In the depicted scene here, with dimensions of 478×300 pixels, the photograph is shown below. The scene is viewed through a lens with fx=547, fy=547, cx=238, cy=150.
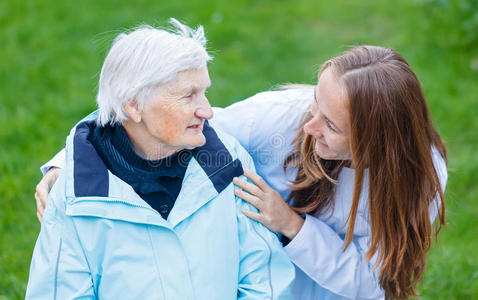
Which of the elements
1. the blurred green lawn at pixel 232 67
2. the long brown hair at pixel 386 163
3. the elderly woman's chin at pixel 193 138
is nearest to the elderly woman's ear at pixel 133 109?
the elderly woman's chin at pixel 193 138

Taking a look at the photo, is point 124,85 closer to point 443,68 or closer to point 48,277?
point 48,277

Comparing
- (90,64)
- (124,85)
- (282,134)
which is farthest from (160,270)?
(90,64)

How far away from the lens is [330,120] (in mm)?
2193

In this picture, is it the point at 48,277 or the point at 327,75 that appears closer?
the point at 48,277

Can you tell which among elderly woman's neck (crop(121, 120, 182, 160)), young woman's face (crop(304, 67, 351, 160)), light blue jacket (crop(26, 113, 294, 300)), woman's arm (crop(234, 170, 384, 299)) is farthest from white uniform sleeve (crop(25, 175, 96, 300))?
young woman's face (crop(304, 67, 351, 160))

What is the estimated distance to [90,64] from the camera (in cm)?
509

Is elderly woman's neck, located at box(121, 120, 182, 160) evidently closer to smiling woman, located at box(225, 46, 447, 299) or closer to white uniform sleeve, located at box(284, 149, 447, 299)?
smiling woman, located at box(225, 46, 447, 299)

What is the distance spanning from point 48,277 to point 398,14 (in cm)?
545

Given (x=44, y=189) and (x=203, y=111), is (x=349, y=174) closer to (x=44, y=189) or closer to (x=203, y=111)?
(x=203, y=111)

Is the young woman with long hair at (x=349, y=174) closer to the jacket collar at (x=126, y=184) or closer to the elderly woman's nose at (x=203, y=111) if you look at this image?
the jacket collar at (x=126, y=184)

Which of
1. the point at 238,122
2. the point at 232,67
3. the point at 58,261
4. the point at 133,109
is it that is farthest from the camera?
the point at 232,67

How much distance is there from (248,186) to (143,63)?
681 millimetres

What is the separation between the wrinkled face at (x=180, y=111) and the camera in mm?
2086

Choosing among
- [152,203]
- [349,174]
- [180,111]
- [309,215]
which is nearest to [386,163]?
[349,174]
